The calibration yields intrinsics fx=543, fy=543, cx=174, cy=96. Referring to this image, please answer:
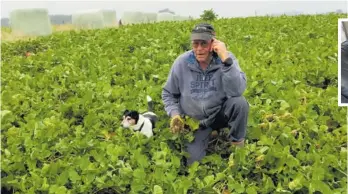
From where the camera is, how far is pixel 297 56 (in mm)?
7336

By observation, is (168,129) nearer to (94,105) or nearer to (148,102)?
(148,102)

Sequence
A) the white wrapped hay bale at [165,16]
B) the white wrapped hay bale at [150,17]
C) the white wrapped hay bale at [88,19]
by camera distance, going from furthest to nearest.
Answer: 1. the white wrapped hay bale at [165,16]
2. the white wrapped hay bale at [150,17]
3. the white wrapped hay bale at [88,19]

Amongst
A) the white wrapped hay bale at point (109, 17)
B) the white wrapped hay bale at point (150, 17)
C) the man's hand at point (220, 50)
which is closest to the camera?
the man's hand at point (220, 50)

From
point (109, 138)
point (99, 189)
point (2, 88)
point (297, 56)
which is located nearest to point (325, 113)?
point (109, 138)

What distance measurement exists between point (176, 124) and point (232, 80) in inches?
22.5

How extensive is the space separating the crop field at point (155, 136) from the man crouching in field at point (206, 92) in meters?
0.12

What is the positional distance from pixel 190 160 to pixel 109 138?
657 millimetres

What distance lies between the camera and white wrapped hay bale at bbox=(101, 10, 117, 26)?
77.9 ft

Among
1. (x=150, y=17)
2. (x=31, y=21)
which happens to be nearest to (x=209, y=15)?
(x=31, y=21)

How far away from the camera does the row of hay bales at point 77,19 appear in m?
16.6

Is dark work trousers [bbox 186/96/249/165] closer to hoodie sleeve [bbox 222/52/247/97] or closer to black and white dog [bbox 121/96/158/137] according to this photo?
hoodie sleeve [bbox 222/52/247/97]

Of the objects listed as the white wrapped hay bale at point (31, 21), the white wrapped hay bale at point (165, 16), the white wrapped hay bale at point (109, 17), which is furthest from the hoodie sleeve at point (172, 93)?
A: the white wrapped hay bale at point (165, 16)

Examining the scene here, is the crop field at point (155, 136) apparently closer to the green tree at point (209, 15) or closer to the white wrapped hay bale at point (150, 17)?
the green tree at point (209, 15)

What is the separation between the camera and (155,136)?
4137 mm
